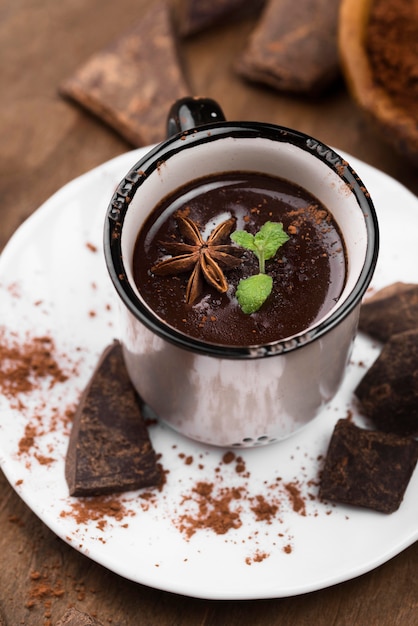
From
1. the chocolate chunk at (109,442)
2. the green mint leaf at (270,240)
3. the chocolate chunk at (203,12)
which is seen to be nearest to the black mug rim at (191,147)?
the green mint leaf at (270,240)

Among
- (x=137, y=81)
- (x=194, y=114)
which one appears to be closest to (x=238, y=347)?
(x=194, y=114)

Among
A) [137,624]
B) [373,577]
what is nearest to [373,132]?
[373,577]

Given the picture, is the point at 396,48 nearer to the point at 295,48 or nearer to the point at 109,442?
the point at 295,48

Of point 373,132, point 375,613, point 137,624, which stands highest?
point 373,132

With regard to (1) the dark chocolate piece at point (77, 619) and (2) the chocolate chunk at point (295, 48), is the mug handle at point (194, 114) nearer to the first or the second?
(2) the chocolate chunk at point (295, 48)

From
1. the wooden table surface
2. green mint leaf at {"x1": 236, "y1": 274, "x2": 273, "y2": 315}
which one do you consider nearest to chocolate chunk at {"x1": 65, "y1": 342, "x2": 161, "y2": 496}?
the wooden table surface

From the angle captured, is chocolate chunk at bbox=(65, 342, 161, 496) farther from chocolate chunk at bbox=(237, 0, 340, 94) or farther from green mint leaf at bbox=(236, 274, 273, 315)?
chocolate chunk at bbox=(237, 0, 340, 94)

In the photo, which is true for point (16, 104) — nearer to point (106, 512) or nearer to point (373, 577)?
point (106, 512)
